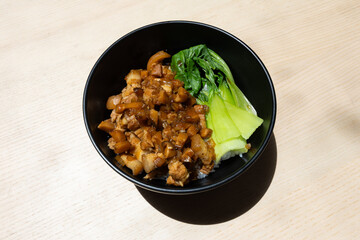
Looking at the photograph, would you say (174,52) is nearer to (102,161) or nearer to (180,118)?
(180,118)

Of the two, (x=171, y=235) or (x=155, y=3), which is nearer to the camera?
(x=171, y=235)

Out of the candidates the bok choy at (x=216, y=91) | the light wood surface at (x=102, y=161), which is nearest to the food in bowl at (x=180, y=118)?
the bok choy at (x=216, y=91)

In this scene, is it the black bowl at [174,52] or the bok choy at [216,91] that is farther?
the bok choy at [216,91]

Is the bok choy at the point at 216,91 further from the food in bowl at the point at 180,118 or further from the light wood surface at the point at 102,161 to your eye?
the light wood surface at the point at 102,161

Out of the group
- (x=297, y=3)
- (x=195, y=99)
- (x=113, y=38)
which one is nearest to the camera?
(x=195, y=99)

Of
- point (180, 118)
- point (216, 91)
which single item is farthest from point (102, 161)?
point (216, 91)

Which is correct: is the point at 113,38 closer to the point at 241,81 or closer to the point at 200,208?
the point at 241,81

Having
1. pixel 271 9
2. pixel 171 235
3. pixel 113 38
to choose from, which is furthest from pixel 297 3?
pixel 171 235

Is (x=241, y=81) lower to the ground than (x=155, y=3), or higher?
lower
